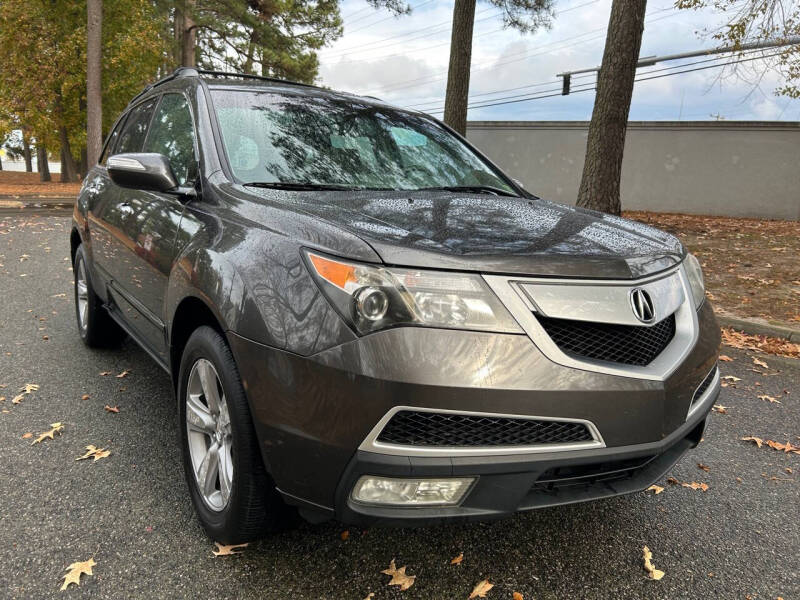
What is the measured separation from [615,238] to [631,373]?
2.03 ft

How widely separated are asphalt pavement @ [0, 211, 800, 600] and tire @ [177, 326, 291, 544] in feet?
0.51

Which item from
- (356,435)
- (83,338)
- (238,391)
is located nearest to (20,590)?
(238,391)

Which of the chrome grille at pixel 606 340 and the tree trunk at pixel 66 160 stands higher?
the tree trunk at pixel 66 160

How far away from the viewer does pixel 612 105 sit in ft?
28.5

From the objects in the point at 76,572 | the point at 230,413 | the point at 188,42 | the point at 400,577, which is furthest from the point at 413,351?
the point at 188,42

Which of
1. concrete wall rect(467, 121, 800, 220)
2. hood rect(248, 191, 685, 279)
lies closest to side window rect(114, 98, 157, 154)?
hood rect(248, 191, 685, 279)

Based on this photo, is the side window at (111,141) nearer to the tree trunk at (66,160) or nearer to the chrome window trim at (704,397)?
the chrome window trim at (704,397)

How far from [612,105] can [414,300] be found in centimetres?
807

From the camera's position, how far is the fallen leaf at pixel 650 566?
2.24m

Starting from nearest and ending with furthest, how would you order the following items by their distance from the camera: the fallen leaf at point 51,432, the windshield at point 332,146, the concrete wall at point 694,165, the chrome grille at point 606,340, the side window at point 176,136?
1. the chrome grille at point 606,340
2. the windshield at point 332,146
3. the side window at point 176,136
4. the fallen leaf at point 51,432
5. the concrete wall at point 694,165

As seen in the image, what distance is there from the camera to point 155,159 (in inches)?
105

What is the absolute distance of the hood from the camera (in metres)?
1.80

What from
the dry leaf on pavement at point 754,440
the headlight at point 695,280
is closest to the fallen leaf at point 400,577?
the headlight at point 695,280

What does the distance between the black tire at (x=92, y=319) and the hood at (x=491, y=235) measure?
2.73 m
